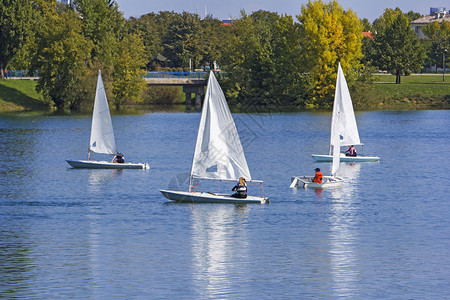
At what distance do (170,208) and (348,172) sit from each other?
23760mm

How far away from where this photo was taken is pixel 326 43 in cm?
14638

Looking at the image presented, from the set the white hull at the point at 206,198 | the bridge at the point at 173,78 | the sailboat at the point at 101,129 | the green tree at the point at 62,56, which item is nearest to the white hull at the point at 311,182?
the white hull at the point at 206,198

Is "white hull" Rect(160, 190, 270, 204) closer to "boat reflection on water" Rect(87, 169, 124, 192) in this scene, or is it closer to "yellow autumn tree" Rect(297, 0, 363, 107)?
"boat reflection on water" Rect(87, 169, 124, 192)

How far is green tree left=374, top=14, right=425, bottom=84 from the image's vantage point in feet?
561

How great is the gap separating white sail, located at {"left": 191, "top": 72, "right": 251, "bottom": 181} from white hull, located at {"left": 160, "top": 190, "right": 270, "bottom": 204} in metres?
1.48

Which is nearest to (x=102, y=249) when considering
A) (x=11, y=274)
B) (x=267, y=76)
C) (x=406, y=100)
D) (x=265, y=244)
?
(x=11, y=274)

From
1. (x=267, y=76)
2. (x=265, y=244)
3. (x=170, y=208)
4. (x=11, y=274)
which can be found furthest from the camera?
(x=267, y=76)

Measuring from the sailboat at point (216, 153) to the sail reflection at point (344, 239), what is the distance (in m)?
5.49

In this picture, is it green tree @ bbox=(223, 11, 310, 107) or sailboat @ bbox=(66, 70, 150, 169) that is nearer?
sailboat @ bbox=(66, 70, 150, 169)

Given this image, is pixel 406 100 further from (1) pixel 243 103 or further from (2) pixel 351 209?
(2) pixel 351 209

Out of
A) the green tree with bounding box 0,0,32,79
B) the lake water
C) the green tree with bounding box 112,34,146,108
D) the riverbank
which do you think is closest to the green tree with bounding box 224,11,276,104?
the riverbank

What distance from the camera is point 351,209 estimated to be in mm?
46500

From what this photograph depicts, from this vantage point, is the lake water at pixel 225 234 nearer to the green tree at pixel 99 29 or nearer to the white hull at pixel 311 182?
the white hull at pixel 311 182

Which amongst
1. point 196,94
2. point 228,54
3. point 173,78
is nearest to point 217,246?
point 228,54
